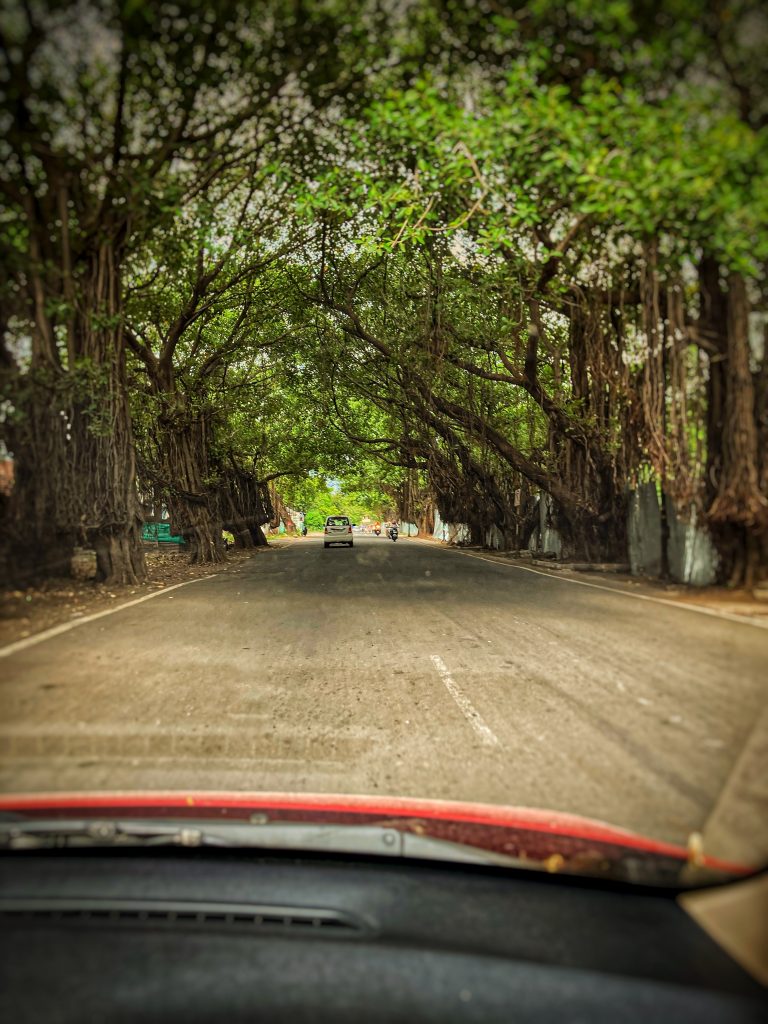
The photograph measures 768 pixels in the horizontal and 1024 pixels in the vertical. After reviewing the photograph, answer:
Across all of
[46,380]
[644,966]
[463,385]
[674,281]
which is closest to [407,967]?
[644,966]

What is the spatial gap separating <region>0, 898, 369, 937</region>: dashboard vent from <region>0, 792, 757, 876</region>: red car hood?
323 mm

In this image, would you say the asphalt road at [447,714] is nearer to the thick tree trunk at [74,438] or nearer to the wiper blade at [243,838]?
the wiper blade at [243,838]

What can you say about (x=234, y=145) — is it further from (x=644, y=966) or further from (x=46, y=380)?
(x=644, y=966)

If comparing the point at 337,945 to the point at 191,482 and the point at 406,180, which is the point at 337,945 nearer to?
the point at 406,180

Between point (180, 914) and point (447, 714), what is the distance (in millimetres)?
2366

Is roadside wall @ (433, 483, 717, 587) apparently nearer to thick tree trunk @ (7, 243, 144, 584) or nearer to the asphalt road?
the asphalt road

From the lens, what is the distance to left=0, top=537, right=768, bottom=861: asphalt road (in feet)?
6.90

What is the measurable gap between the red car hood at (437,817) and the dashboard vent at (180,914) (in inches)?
12.7

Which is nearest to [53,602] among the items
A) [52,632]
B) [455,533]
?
[52,632]

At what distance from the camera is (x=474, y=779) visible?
3.10 metres

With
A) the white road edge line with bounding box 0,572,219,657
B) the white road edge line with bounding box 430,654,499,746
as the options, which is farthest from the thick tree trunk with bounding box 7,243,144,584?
the white road edge line with bounding box 430,654,499,746

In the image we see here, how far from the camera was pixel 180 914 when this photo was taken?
189 cm

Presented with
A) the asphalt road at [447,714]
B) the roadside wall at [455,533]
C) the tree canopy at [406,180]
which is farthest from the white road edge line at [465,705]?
the roadside wall at [455,533]

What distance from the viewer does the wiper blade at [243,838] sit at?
81.5 inches
